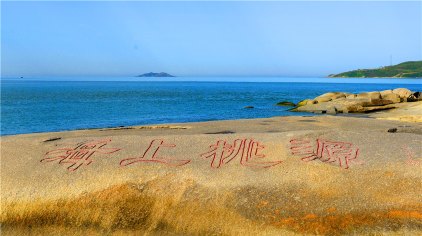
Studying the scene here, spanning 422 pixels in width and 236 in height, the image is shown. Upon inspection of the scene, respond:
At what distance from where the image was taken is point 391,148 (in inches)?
539

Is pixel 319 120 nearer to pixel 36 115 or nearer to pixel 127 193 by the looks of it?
pixel 127 193

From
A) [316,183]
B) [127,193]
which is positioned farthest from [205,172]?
[316,183]

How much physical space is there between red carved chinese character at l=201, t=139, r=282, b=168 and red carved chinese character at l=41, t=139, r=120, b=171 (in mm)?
3679

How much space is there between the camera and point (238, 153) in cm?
1362

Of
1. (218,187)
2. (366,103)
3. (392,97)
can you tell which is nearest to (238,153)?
(218,187)

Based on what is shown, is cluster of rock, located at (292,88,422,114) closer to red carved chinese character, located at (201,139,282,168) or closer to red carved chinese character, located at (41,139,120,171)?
red carved chinese character, located at (201,139,282,168)

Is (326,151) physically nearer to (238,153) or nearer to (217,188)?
(238,153)

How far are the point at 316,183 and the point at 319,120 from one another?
17077 millimetres

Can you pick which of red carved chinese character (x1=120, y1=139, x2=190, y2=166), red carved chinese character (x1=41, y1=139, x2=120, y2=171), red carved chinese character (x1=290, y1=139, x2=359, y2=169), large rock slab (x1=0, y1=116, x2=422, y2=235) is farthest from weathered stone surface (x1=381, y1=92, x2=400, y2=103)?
red carved chinese character (x1=41, y1=139, x2=120, y2=171)

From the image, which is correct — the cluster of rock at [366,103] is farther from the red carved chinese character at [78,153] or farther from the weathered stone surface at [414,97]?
the red carved chinese character at [78,153]

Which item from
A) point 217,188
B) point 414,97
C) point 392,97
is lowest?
point 217,188

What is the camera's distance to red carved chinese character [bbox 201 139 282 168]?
12.9 meters

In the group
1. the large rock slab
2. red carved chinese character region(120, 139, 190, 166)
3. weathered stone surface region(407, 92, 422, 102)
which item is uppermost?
weathered stone surface region(407, 92, 422, 102)

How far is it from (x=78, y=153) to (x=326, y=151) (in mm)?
9115
